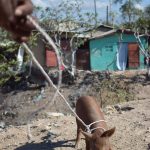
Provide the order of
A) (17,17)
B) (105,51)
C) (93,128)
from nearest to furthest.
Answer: (17,17) < (93,128) < (105,51)

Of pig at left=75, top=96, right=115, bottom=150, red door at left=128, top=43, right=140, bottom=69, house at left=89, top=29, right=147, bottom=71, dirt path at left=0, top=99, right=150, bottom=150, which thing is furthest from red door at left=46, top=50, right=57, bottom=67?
pig at left=75, top=96, right=115, bottom=150

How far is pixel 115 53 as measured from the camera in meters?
33.7

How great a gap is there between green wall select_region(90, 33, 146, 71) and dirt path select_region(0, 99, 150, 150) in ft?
66.4

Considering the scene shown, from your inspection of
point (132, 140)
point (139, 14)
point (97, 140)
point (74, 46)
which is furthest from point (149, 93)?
point (139, 14)

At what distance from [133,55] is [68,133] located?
23.3m

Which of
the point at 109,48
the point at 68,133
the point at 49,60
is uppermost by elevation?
the point at 109,48

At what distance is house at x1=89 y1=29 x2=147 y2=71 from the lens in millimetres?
33500

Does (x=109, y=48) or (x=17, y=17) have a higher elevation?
(x=17, y=17)

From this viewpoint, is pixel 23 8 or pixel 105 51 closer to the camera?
pixel 23 8

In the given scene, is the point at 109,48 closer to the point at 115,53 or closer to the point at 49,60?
the point at 115,53

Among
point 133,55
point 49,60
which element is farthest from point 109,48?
point 49,60

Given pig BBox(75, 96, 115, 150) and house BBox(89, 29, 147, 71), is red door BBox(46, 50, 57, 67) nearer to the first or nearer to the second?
house BBox(89, 29, 147, 71)

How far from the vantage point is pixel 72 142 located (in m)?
10.8

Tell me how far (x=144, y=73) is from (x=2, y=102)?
28.2ft
